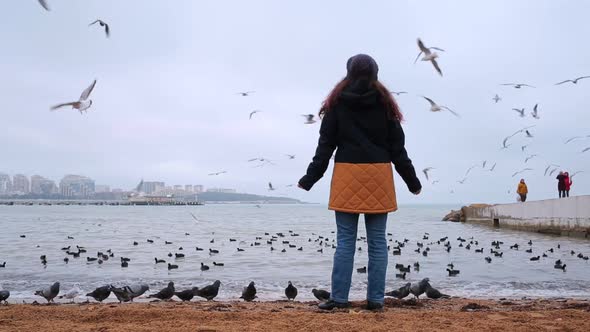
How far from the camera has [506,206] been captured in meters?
29.8

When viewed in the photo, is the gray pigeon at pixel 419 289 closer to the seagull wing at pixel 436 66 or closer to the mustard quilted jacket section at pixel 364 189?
the mustard quilted jacket section at pixel 364 189

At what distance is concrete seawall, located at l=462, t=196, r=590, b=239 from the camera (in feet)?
61.8

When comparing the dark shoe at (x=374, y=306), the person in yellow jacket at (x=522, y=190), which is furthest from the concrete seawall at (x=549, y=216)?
the dark shoe at (x=374, y=306)

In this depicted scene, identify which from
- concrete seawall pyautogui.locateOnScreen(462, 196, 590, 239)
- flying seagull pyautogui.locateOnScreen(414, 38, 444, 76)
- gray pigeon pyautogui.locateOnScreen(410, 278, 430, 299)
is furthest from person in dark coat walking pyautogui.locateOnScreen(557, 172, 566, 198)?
gray pigeon pyautogui.locateOnScreen(410, 278, 430, 299)

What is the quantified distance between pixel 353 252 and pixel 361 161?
2.75 feet

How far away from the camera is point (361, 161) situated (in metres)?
4.80

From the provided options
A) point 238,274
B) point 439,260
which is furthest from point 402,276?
point 439,260

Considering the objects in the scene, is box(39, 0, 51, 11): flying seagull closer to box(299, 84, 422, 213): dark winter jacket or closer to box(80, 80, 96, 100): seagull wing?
box(80, 80, 96, 100): seagull wing

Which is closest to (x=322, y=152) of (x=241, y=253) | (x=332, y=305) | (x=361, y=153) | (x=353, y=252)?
(x=361, y=153)

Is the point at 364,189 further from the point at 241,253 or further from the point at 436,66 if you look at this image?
the point at 241,253

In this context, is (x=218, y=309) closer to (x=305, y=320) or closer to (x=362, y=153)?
(x=305, y=320)

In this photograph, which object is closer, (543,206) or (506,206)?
(543,206)

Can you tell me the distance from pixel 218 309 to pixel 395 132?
2.49 metres

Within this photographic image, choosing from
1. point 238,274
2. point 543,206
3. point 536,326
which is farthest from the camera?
point 543,206
